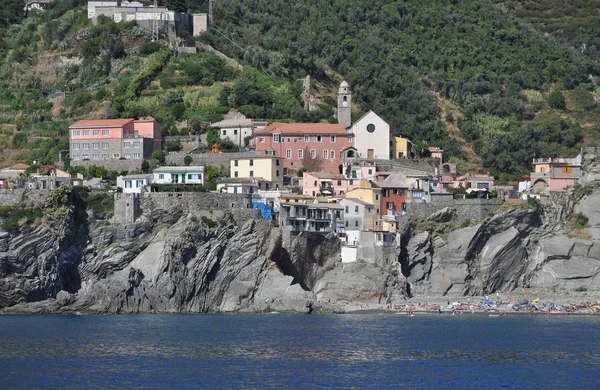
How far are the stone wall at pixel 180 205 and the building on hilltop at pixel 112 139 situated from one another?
1388cm

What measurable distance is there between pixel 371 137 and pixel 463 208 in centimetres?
1589

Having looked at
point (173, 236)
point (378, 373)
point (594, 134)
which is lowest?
point (378, 373)

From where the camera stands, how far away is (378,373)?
62.3 metres

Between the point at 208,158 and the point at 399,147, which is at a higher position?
the point at 399,147

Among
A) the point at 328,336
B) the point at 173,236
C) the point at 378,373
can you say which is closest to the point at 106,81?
the point at 173,236

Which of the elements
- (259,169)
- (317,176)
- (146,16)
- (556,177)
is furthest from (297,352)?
(146,16)

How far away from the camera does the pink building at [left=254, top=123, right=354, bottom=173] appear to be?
108m

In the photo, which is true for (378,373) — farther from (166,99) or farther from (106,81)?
(106,81)

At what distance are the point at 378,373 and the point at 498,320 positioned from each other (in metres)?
25.8

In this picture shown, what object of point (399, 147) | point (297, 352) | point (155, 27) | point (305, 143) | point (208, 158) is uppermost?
point (155, 27)

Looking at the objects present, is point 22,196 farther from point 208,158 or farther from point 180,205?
point 208,158

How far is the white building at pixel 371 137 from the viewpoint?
361ft

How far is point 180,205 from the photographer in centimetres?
9206

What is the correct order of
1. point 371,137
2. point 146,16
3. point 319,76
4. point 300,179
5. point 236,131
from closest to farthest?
point 300,179 < point 371,137 < point 236,131 < point 146,16 < point 319,76
